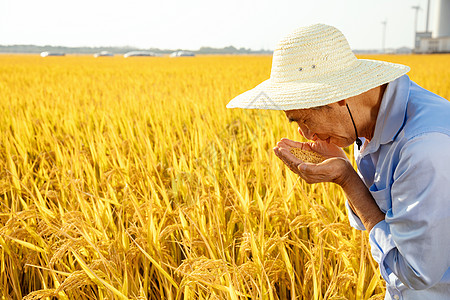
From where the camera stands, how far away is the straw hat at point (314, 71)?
2.84 feet

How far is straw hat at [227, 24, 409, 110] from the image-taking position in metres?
0.86

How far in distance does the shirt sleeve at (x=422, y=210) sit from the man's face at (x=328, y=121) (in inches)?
5.9

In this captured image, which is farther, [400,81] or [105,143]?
[105,143]

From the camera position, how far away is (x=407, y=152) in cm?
76

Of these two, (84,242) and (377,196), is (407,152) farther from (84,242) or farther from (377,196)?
(84,242)

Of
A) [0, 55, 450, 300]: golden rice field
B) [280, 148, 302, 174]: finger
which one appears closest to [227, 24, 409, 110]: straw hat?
[280, 148, 302, 174]: finger

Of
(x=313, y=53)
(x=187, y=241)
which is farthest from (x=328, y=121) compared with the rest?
(x=187, y=241)

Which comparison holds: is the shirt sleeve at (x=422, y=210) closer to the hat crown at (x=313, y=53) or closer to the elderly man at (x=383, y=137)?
the elderly man at (x=383, y=137)

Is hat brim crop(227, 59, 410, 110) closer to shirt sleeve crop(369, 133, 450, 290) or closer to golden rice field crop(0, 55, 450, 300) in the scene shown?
shirt sleeve crop(369, 133, 450, 290)

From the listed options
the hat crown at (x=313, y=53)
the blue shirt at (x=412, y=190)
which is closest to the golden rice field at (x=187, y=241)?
the blue shirt at (x=412, y=190)

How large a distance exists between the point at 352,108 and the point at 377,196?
21 centimetres

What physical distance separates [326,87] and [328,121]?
0.30 ft

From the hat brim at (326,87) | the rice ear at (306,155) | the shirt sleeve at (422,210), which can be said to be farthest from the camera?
the rice ear at (306,155)

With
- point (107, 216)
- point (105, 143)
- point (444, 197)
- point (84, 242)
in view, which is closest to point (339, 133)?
point (444, 197)
